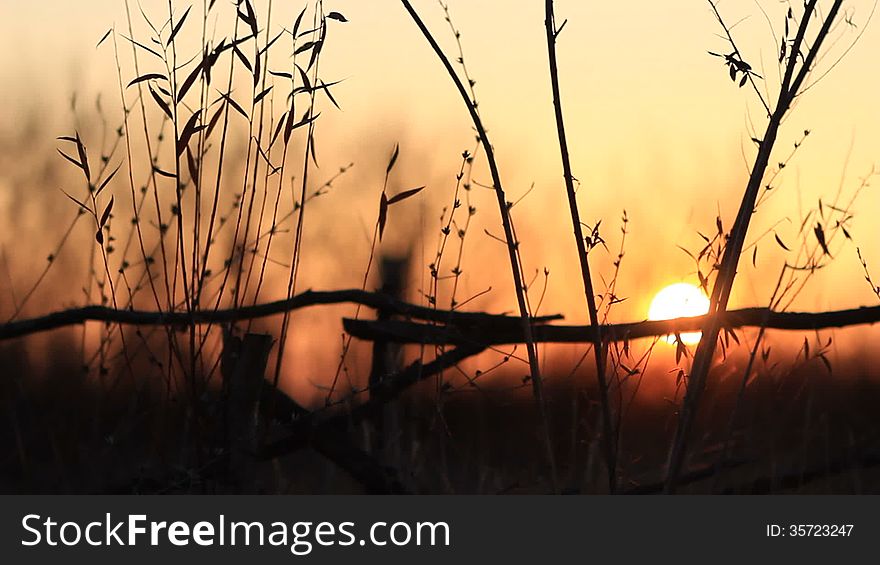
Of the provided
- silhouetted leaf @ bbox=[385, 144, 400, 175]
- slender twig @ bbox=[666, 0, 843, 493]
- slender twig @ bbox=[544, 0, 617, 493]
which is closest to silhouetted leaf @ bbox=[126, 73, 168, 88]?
silhouetted leaf @ bbox=[385, 144, 400, 175]

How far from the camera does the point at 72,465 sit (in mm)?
3227

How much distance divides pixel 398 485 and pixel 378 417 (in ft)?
1.28

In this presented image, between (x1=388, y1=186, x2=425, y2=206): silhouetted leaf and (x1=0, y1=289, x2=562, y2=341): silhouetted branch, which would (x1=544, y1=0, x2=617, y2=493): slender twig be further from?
(x1=0, y1=289, x2=562, y2=341): silhouetted branch

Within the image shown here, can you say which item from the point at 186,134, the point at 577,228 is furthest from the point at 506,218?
the point at 186,134

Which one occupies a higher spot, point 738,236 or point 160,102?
point 160,102

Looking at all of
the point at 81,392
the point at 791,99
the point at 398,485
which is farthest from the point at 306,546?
the point at 791,99

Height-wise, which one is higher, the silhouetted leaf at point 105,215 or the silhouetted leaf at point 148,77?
the silhouetted leaf at point 148,77

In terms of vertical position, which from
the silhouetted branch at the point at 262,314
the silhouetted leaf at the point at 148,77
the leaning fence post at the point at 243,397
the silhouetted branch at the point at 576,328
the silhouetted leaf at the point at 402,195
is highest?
the silhouetted leaf at the point at 148,77

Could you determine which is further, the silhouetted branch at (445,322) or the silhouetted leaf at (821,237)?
the silhouetted branch at (445,322)

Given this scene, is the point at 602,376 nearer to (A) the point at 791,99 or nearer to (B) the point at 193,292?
(A) the point at 791,99

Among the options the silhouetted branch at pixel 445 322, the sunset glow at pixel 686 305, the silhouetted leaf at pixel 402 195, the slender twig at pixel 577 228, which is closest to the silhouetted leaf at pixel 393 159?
the silhouetted leaf at pixel 402 195

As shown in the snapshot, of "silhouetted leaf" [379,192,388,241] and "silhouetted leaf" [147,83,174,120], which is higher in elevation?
"silhouetted leaf" [147,83,174,120]

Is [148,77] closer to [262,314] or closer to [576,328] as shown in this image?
[262,314]

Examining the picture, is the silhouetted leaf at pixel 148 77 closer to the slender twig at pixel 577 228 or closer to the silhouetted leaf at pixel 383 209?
the silhouetted leaf at pixel 383 209
